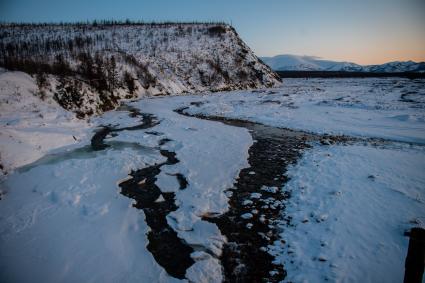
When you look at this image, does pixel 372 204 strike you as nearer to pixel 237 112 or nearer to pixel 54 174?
pixel 54 174

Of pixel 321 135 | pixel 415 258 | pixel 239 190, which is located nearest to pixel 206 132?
pixel 321 135

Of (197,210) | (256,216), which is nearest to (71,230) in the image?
(197,210)

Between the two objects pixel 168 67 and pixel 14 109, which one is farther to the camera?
pixel 168 67

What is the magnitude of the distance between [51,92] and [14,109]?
310 centimetres

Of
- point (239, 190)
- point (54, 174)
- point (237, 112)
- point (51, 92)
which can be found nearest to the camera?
point (239, 190)

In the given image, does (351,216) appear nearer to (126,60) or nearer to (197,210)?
(197,210)

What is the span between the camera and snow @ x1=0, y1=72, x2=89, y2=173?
913cm

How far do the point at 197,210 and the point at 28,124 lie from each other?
9.17m

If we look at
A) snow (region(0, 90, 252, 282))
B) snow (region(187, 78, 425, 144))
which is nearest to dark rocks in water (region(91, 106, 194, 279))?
snow (region(0, 90, 252, 282))

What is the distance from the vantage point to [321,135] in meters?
13.7

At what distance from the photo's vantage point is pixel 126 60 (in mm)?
28812

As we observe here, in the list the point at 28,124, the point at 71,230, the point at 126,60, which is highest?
the point at 126,60

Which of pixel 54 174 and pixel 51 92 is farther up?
pixel 51 92

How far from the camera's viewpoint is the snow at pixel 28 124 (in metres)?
9.13
